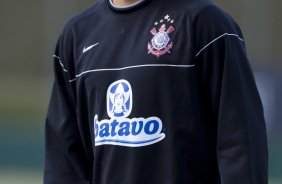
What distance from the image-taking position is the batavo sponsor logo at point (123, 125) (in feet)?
8.53

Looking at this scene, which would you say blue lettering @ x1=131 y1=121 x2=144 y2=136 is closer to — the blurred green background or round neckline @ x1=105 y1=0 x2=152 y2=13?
round neckline @ x1=105 y1=0 x2=152 y2=13

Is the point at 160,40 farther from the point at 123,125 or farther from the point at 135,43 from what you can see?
the point at 123,125

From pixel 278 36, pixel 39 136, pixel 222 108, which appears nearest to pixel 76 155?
pixel 222 108

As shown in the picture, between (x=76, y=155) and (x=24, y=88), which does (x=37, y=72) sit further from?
(x=76, y=155)

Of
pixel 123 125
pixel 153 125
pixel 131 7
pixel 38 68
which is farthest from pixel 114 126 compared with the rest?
pixel 38 68

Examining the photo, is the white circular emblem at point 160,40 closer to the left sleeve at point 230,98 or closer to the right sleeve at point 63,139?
the left sleeve at point 230,98

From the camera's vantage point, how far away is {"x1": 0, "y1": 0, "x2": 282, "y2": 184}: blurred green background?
11.6 m

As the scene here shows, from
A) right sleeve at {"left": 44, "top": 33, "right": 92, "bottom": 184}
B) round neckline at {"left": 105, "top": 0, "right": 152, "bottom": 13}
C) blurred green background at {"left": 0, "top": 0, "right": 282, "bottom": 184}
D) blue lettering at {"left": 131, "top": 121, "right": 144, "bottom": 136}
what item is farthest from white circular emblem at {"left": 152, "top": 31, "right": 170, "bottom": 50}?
Answer: blurred green background at {"left": 0, "top": 0, "right": 282, "bottom": 184}

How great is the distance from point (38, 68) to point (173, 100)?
16709 millimetres

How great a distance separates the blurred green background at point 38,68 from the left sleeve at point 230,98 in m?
6.53

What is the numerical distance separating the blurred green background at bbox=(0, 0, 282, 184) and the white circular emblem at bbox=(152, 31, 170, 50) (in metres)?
6.54

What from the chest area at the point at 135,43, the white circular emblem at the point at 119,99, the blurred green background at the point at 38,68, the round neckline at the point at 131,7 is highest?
the round neckline at the point at 131,7

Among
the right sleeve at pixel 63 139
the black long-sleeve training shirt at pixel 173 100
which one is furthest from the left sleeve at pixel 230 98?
the right sleeve at pixel 63 139

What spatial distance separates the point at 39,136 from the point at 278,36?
5980 millimetres
